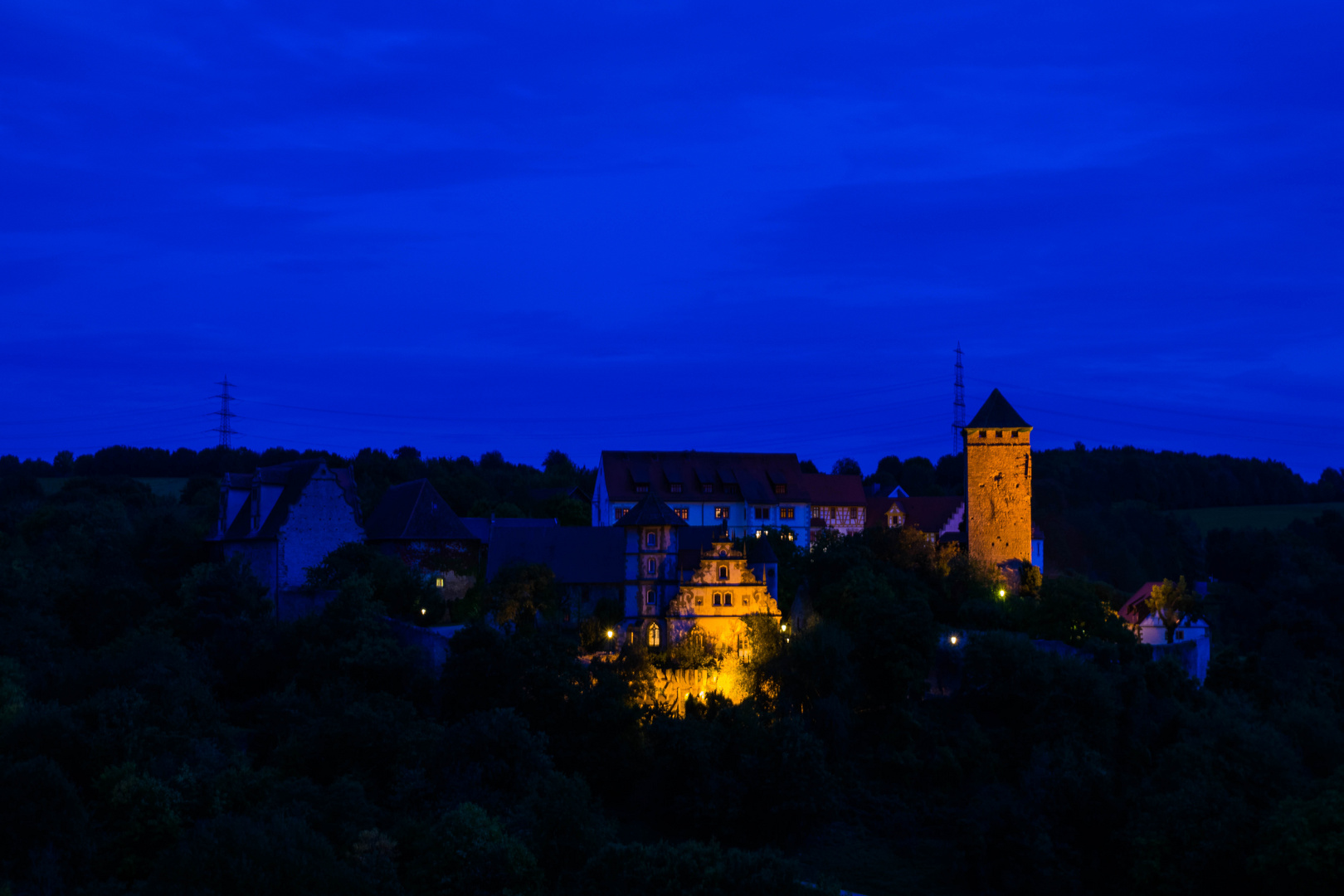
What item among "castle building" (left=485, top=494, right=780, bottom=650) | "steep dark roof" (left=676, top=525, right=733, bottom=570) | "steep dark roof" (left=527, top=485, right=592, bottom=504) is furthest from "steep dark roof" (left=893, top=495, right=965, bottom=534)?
"steep dark roof" (left=527, top=485, right=592, bottom=504)

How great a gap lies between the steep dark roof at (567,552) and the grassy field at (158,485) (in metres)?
37.7

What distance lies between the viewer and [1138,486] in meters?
105

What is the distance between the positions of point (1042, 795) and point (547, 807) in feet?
54.9

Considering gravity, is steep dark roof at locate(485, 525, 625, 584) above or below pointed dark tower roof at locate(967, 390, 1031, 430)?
below

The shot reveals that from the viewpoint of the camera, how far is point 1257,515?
102 m

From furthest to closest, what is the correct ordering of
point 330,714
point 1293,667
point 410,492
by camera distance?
1. point 1293,667
2. point 410,492
3. point 330,714

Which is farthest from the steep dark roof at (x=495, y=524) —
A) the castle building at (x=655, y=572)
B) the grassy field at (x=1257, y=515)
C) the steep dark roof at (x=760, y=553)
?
the grassy field at (x=1257, y=515)

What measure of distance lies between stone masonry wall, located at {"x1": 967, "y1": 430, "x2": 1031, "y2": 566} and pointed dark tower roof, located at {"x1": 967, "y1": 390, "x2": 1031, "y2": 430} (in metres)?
0.25

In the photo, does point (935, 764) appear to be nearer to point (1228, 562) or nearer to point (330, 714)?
point (330, 714)

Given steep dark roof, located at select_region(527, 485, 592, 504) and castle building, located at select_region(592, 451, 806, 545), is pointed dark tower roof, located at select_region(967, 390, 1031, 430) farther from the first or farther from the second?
steep dark roof, located at select_region(527, 485, 592, 504)

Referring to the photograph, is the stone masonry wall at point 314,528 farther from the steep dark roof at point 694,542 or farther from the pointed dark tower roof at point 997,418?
the pointed dark tower roof at point 997,418

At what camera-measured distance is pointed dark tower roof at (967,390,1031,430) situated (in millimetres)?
57750

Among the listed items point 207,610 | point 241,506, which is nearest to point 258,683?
point 207,610

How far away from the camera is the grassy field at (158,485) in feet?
273
